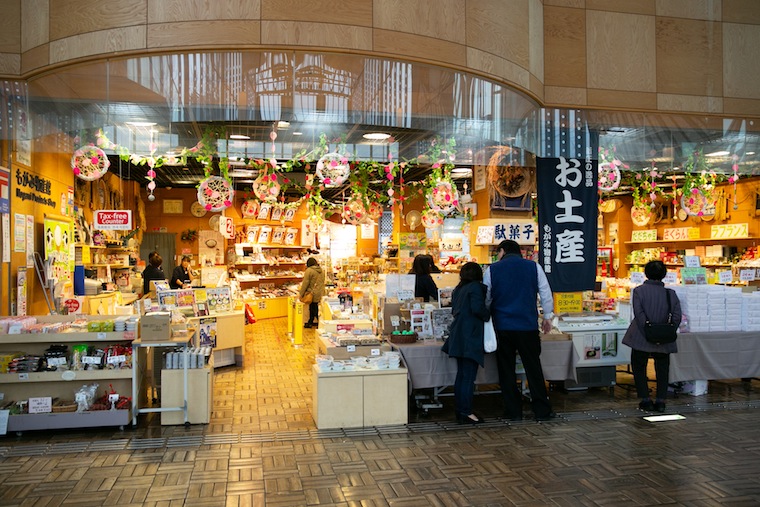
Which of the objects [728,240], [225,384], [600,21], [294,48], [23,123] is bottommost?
[225,384]

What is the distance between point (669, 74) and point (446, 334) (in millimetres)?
3552

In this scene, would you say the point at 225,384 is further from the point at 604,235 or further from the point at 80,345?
the point at 604,235

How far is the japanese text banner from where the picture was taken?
6594 mm

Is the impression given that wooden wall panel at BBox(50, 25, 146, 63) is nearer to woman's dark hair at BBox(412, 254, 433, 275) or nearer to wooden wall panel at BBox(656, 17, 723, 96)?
woman's dark hair at BBox(412, 254, 433, 275)

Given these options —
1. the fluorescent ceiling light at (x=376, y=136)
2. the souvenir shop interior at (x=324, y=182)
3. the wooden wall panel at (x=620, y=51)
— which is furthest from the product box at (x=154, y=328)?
the wooden wall panel at (x=620, y=51)

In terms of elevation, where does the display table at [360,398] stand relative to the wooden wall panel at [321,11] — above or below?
below

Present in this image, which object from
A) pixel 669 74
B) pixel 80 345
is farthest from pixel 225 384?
pixel 669 74

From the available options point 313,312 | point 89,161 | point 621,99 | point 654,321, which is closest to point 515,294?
point 654,321

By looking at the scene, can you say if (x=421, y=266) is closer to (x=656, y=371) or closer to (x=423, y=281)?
(x=423, y=281)

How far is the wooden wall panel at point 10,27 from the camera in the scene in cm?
514

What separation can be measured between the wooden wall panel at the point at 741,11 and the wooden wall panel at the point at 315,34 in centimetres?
410

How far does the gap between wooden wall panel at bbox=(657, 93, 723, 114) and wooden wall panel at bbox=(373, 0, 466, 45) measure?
250cm

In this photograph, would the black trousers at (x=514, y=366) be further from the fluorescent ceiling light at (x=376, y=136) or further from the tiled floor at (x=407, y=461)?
the fluorescent ceiling light at (x=376, y=136)

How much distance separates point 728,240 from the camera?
14.0 m
